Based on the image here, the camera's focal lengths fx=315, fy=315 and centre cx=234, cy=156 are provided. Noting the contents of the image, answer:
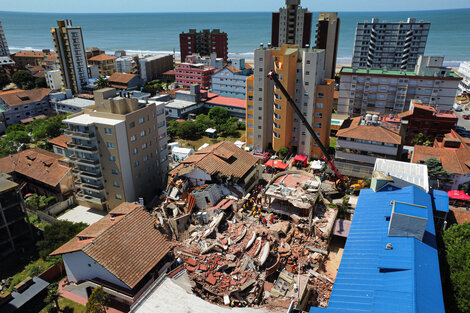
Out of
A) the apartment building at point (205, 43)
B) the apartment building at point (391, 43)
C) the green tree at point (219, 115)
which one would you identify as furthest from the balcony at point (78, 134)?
the apartment building at point (205, 43)

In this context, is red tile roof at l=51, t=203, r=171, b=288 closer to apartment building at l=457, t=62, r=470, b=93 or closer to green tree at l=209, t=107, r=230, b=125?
green tree at l=209, t=107, r=230, b=125

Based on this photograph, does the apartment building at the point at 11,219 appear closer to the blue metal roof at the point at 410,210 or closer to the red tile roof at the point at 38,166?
the red tile roof at the point at 38,166

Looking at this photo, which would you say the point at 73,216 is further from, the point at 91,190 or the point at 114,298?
the point at 114,298

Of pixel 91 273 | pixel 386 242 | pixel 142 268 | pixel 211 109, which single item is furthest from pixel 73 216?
pixel 211 109

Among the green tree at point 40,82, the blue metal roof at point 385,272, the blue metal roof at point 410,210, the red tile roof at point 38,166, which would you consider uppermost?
the green tree at point 40,82

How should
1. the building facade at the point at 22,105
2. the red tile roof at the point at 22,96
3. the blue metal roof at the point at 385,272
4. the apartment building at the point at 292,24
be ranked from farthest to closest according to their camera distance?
the apartment building at the point at 292,24 → the red tile roof at the point at 22,96 → the building facade at the point at 22,105 → the blue metal roof at the point at 385,272

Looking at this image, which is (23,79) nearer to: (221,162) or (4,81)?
(4,81)
